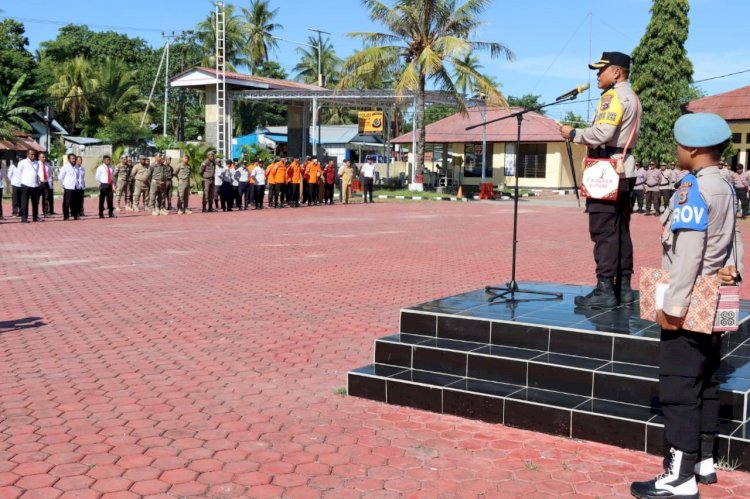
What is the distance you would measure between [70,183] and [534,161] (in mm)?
29672

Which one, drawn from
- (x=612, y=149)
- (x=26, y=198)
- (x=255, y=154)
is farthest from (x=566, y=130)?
(x=255, y=154)

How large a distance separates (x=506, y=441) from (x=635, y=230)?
54.2 ft

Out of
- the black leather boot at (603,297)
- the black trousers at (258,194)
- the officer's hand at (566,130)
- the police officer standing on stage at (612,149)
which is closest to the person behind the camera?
the officer's hand at (566,130)

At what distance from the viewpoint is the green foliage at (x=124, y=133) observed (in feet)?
165

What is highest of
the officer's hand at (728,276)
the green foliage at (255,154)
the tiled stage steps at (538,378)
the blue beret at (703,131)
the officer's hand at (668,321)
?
the green foliage at (255,154)

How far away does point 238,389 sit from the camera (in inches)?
223

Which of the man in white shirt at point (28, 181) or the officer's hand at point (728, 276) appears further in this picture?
the man in white shirt at point (28, 181)

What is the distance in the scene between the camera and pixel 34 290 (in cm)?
991

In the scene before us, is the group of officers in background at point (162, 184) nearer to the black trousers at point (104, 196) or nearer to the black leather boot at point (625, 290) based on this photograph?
the black trousers at point (104, 196)

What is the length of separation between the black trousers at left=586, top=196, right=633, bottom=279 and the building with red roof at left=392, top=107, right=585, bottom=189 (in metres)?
36.7

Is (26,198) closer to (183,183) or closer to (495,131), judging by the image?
(183,183)

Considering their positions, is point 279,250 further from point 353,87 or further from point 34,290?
point 353,87

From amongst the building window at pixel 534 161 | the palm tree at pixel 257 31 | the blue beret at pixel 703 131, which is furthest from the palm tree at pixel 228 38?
the blue beret at pixel 703 131

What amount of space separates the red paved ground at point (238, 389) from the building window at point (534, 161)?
103 feet
